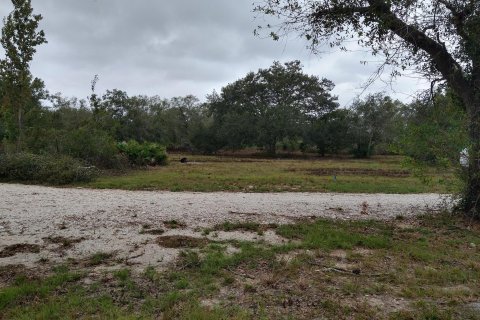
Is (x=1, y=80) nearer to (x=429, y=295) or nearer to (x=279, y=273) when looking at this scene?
(x=279, y=273)

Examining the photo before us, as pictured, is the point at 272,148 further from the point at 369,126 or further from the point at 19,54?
the point at 19,54

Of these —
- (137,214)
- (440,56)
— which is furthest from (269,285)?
(440,56)

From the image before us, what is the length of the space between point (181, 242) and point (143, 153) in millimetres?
18238

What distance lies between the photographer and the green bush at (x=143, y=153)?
77.1 feet

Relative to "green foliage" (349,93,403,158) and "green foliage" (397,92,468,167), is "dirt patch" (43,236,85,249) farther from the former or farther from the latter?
"green foliage" (349,93,403,158)

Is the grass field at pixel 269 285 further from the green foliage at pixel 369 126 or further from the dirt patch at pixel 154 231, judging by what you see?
the green foliage at pixel 369 126

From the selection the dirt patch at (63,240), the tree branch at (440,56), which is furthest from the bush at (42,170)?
the tree branch at (440,56)

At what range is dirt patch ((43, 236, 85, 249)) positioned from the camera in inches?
253

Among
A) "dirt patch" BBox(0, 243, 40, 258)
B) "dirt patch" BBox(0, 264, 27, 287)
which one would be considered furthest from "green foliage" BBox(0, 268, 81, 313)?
"dirt patch" BBox(0, 243, 40, 258)

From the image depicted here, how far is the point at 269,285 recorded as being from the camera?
4785 millimetres

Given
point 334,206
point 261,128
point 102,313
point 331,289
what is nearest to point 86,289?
point 102,313

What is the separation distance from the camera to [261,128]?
44.8 meters

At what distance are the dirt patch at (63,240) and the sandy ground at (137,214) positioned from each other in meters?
0.03

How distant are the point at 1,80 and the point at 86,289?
55.4 feet
